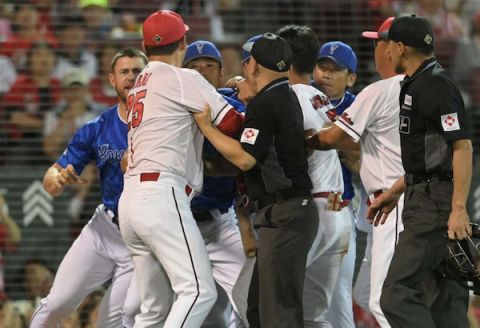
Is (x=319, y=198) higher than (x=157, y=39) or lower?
lower

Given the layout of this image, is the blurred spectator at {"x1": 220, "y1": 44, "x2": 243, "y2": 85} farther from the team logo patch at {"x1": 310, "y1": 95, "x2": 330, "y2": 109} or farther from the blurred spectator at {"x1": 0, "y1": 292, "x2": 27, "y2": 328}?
the team logo patch at {"x1": 310, "y1": 95, "x2": 330, "y2": 109}

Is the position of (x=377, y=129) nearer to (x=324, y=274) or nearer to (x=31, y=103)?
(x=324, y=274)

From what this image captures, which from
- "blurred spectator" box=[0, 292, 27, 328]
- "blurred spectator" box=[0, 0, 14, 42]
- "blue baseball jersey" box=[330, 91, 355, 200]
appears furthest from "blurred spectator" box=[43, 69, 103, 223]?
"blue baseball jersey" box=[330, 91, 355, 200]

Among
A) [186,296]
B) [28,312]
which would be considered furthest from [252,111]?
[28,312]

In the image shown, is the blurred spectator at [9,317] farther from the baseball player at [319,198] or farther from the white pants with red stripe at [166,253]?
the baseball player at [319,198]

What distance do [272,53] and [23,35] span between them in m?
4.90

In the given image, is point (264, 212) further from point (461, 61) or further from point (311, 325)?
point (461, 61)

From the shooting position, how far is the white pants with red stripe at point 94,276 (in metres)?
6.65

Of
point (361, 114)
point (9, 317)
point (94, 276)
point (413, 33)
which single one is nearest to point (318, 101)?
point (361, 114)

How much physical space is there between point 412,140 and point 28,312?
437 centimetres

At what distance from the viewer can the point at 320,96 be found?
233 inches

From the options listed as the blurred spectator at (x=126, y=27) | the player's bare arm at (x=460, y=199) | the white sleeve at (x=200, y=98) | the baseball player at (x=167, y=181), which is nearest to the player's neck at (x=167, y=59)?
the baseball player at (x=167, y=181)

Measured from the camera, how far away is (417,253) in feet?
17.2

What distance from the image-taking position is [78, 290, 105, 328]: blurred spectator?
334 inches
